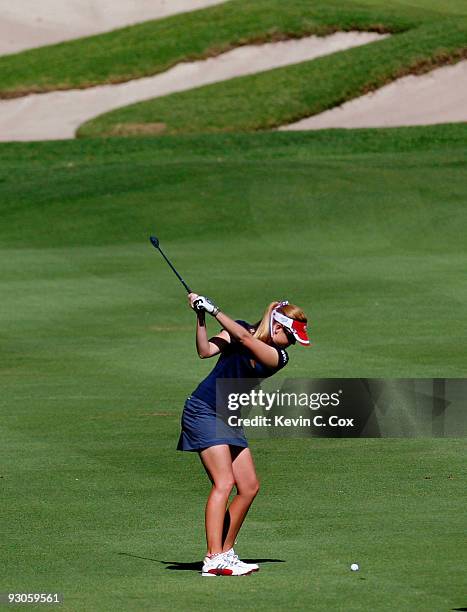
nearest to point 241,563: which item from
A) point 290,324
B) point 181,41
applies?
point 290,324

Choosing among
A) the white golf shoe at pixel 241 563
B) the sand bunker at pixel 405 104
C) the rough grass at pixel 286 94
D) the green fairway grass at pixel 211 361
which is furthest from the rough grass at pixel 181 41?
the white golf shoe at pixel 241 563

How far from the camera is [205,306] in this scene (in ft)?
33.8

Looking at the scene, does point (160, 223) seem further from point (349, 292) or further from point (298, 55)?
point (298, 55)

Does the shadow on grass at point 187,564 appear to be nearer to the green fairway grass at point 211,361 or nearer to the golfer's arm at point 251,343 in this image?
the green fairway grass at point 211,361

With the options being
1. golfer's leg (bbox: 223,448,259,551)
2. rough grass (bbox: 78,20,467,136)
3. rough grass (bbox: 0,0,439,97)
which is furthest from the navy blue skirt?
rough grass (bbox: 0,0,439,97)

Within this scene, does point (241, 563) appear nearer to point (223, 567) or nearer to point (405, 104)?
point (223, 567)

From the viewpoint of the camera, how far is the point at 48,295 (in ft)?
82.5

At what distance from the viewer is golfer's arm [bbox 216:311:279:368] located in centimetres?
1012

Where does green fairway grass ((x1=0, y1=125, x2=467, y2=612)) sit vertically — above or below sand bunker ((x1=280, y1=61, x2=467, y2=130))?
below

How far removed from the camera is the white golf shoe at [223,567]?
10266 mm

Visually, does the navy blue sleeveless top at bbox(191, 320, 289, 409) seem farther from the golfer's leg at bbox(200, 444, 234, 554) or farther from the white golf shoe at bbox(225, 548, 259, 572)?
the white golf shoe at bbox(225, 548, 259, 572)

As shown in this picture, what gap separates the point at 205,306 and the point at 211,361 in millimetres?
10452

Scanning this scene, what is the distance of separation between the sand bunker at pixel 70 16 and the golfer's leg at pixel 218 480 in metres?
46.9

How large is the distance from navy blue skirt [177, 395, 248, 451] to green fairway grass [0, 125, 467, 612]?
79cm
